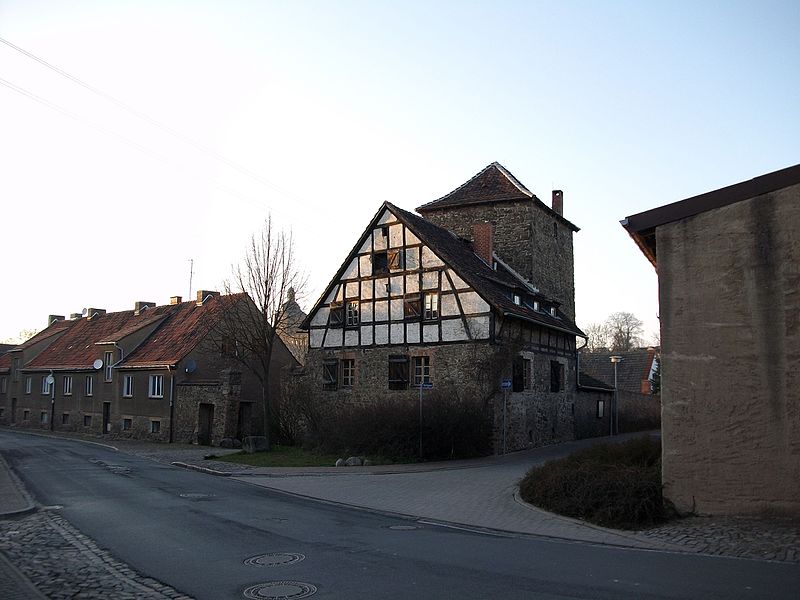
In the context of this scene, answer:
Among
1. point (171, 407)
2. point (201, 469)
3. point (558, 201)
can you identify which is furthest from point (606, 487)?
point (558, 201)

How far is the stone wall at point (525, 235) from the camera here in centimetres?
3312

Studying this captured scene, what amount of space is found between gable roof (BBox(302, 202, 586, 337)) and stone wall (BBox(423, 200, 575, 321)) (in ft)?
5.07

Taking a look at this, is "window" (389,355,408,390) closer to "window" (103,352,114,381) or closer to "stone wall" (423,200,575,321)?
"stone wall" (423,200,575,321)

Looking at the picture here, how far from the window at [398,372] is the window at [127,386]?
59.1 ft

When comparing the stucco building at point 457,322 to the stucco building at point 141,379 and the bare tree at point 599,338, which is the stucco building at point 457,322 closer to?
the stucco building at point 141,379

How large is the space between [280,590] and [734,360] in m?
8.44

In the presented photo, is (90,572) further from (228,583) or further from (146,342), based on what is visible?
(146,342)

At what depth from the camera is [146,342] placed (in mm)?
40562

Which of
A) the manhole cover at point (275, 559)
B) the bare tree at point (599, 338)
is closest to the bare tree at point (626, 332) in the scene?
the bare tree at point (599, 338)

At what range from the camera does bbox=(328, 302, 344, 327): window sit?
97.2 ft

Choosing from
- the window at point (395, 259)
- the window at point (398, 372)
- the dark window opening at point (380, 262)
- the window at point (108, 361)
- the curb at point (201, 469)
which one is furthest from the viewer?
the window at point (108, 361)

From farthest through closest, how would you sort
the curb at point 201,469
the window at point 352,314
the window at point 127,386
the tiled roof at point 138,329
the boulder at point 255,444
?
the window at point 127,386
the tiled roof at point 138,329
the window at point 352,314
the boulder at point 255,444
the curb at point 201,469

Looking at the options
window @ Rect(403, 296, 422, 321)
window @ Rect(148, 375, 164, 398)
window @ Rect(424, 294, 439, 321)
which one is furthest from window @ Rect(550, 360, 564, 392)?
window @ Rect(148, 375, 164, 398)

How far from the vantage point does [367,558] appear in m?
8.93
